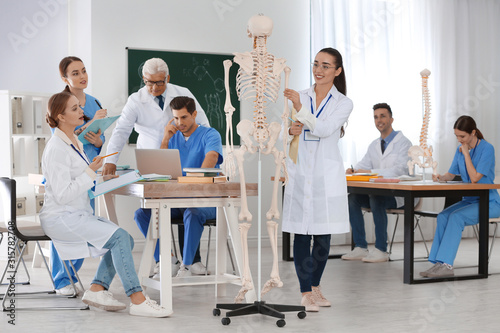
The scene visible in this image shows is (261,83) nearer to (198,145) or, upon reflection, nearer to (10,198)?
(198,145)

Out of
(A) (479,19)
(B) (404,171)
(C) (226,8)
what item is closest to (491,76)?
(A) (479,19)

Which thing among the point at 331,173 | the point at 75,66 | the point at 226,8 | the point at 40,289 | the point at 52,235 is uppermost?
the point at 226,8

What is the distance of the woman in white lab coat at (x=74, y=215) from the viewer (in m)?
3.56

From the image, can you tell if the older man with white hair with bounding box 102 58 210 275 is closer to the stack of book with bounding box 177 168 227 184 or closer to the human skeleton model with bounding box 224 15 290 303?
the stack of book with bounding box 177 168 227 184

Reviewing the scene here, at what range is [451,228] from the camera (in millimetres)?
5039

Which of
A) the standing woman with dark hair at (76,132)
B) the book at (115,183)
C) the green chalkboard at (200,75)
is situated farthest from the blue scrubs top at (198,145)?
the green chalkboard at (200,75)

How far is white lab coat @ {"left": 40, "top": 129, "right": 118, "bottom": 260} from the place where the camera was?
11.6 ft

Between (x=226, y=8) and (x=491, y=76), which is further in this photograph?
(x=491, y=76)

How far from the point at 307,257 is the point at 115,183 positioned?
46.8 inches

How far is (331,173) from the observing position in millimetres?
3783

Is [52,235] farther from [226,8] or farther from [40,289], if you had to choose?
[226,8]

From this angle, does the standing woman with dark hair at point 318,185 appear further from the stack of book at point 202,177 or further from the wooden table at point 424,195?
the wooden table at point 424,195

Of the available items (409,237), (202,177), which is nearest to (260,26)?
(202,177)

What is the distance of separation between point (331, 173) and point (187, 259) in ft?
4.88
